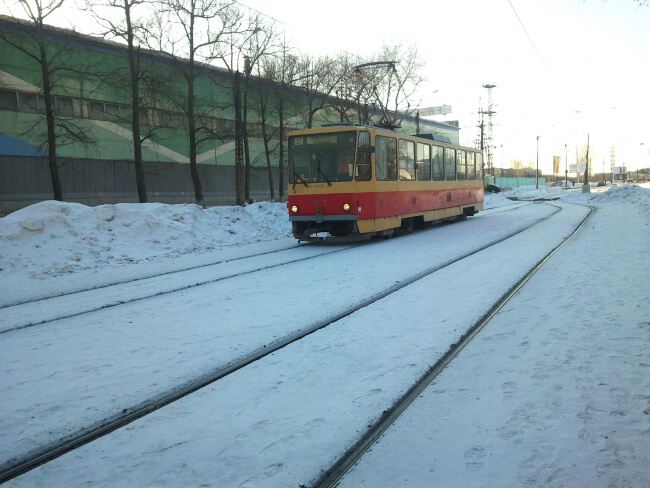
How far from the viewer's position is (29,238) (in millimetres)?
11383

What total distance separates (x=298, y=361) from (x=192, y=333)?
147 centimetres

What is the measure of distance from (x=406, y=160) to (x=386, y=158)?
4.62 ft

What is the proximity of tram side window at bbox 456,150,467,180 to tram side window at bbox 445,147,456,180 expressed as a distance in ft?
1.30

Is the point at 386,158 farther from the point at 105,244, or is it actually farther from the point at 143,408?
the point at 143,408

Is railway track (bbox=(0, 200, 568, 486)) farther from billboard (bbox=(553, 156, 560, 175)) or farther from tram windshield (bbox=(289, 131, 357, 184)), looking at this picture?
billboard (bbox=(553, 156, 560, 175))

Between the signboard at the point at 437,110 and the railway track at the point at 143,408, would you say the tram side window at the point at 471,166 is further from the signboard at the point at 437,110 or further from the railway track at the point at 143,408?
the signboard at the point at 437,110

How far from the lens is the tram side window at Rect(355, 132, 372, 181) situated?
14.1m

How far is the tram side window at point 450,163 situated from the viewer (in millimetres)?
19672

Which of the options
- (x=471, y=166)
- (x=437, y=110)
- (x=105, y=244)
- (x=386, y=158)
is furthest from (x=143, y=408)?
(x=437, y=110)

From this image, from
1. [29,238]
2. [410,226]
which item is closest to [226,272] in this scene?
[29,238]

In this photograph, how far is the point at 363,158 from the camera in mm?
14148

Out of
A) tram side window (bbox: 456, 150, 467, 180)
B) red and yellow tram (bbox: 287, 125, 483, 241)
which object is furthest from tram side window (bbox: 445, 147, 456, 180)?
red and yellow tram (bbox: 287, 125, 483, 241)

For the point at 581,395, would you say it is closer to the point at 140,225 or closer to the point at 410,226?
the point at 140,225

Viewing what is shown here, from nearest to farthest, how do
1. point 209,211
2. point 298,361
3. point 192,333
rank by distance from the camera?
point 298,361
point 192,333
point 209,211
